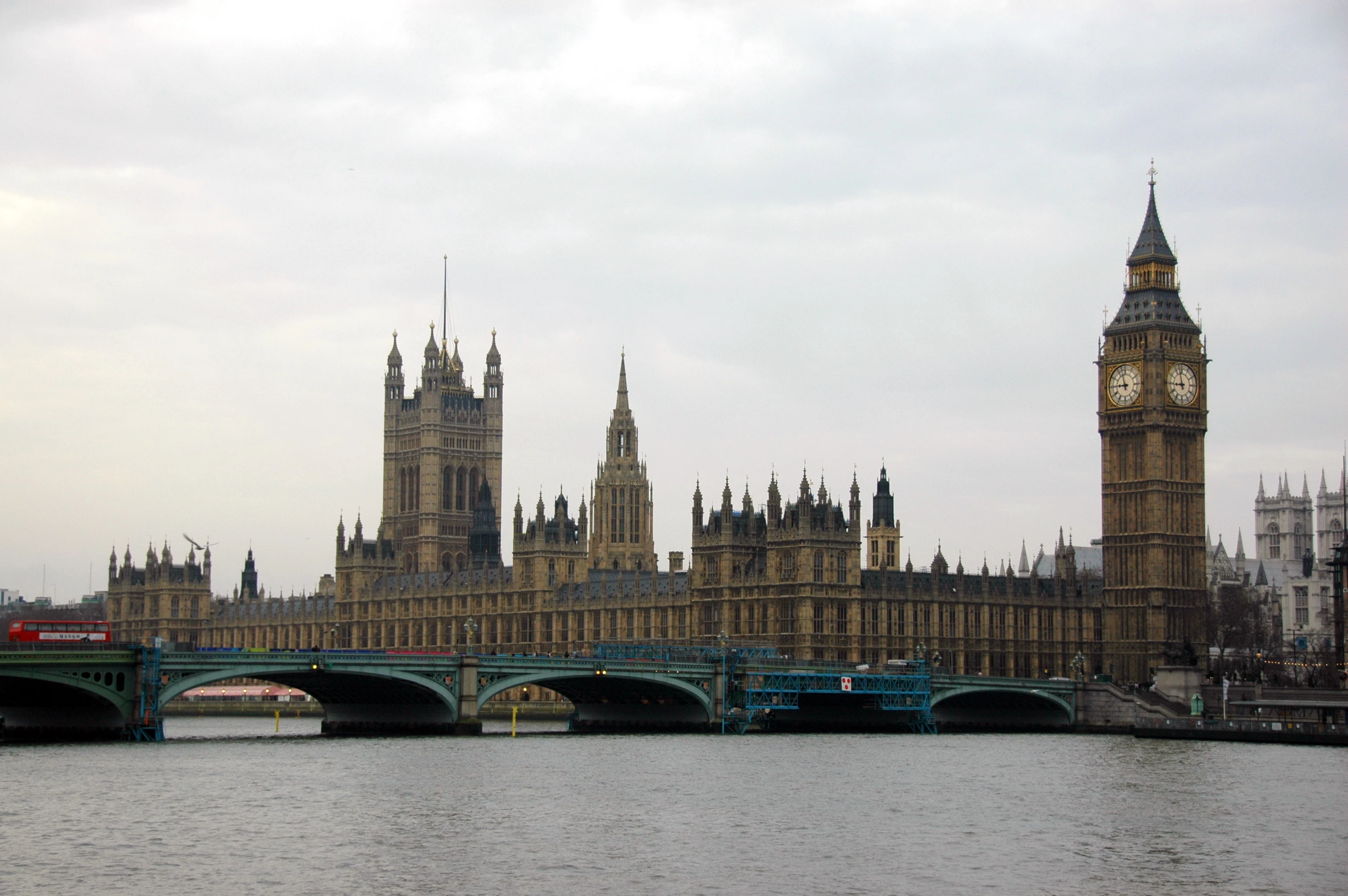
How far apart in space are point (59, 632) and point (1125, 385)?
3370 inches

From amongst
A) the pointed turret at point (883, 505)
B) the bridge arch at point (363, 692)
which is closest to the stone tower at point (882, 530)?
the pointed turret at point (883, 505)

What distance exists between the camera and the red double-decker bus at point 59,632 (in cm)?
10544

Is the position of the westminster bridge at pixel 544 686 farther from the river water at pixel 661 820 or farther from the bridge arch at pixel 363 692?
the river water at pixel 661 820

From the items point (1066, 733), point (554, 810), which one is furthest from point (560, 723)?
point (554, 810)

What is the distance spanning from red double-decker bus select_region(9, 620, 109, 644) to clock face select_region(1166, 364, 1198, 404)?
84043 mm

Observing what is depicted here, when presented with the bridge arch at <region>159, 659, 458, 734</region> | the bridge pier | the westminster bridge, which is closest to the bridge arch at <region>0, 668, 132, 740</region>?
the westminster bridge

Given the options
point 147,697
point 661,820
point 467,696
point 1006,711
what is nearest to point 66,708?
point 147,697

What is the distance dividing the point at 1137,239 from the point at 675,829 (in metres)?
107

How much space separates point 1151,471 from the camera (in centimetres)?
15875

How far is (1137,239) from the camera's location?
16650 cm

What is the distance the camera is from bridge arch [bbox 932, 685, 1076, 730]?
434ft

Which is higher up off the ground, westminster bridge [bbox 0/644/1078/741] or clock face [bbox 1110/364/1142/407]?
clock face [bbox 1110/364/1142/407]

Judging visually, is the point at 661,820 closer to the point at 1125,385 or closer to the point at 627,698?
the point at 627,698

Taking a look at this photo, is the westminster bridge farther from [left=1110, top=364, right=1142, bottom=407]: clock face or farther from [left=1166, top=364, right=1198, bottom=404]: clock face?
[left=1166, top=364, right=1198, bottom=404]: clock face
